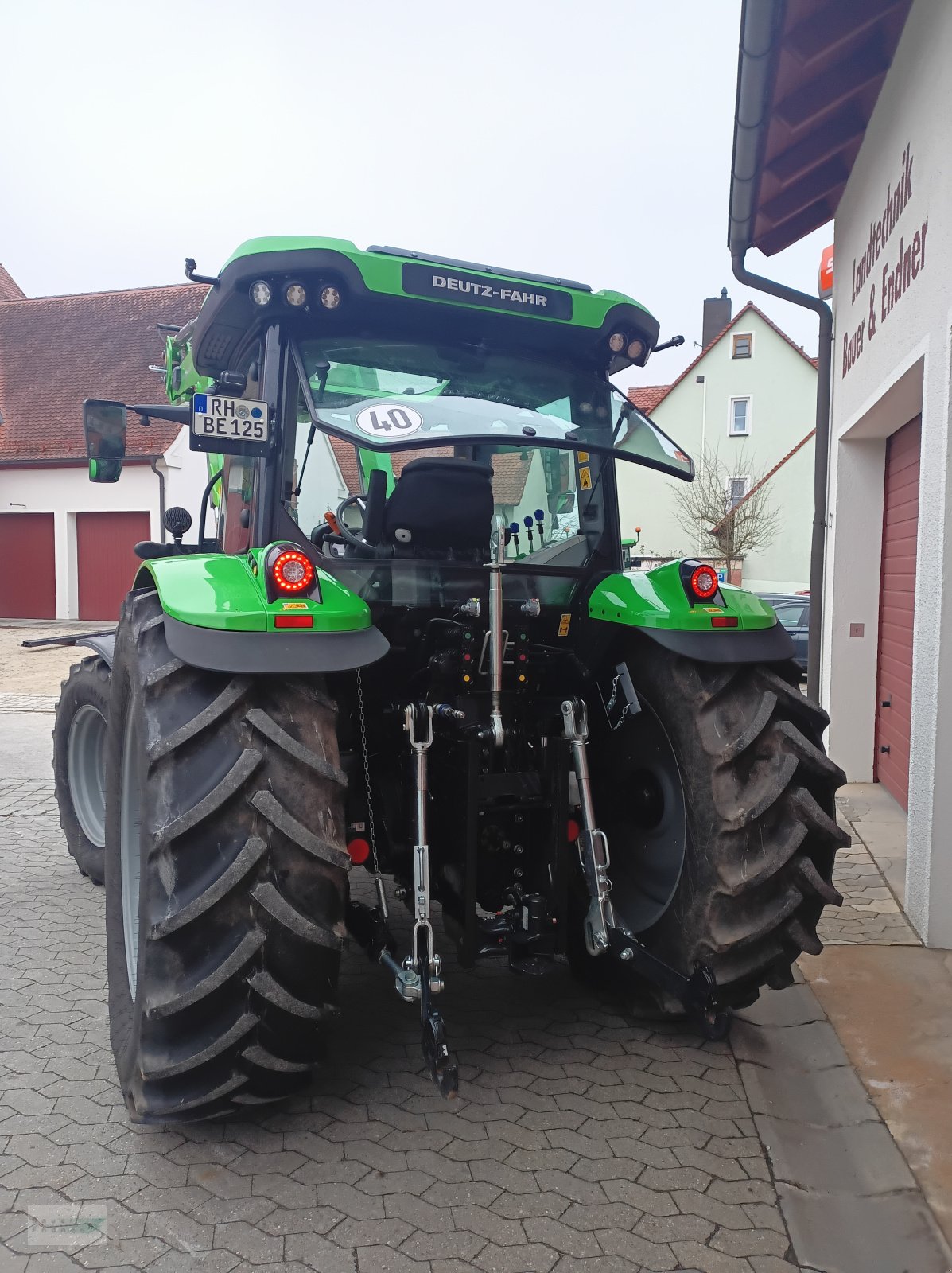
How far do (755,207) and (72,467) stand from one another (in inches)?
750

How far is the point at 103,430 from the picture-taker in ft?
14.5

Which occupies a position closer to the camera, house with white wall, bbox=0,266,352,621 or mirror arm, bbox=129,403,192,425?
mirror arm, bbox=129,403,192,425

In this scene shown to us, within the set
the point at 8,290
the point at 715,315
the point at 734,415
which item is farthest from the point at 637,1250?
the point at 715,315

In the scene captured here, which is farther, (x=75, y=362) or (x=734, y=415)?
(x=734, y=415)

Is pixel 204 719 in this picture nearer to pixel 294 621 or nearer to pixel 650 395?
pixel 294 621

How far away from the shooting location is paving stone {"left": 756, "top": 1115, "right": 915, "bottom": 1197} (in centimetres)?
267

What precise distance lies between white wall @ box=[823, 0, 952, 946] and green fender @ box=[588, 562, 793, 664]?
137cm

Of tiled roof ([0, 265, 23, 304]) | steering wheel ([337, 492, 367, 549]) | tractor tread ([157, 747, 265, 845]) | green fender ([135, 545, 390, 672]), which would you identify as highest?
tiled roof ([0, 265, 23, 304])

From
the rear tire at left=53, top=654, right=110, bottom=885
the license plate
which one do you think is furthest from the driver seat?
the rear tire at left=53, top=654, right=110, bottom=885

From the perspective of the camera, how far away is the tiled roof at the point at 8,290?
1056 inches

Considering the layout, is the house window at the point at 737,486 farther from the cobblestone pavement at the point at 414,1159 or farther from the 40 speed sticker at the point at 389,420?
the 40 speed sticker at the point at 389,420

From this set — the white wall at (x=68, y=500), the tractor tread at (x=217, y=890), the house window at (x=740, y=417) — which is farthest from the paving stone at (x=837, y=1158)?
the house window at (x=740, y=417)

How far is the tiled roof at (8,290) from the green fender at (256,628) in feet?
91.7

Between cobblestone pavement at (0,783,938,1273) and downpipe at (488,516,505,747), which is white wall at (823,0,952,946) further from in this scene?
downpipe at (488,516,505,747)
